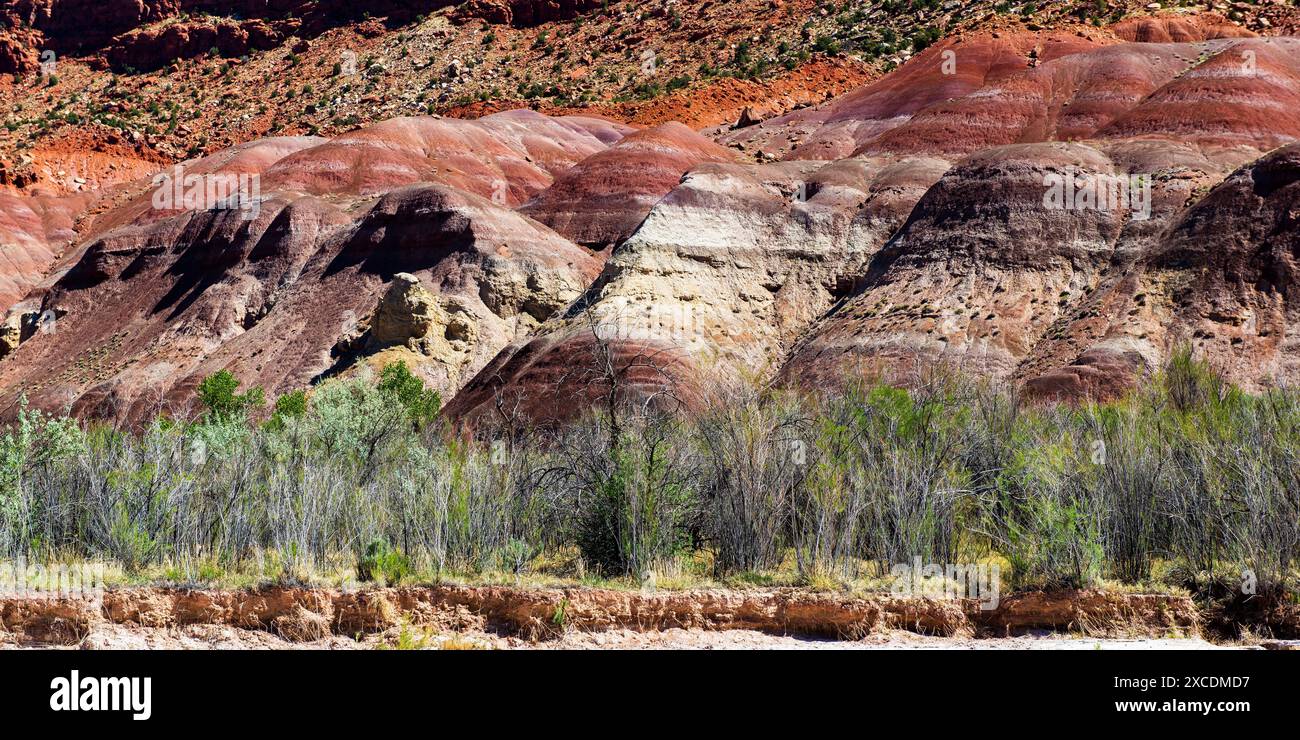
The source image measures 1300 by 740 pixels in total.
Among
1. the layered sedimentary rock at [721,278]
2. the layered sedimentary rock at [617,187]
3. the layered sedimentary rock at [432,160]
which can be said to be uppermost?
the layered sedimentary rock at [432,160]

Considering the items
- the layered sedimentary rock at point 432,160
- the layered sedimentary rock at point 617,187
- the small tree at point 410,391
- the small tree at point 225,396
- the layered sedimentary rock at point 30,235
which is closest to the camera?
the small tree at point 410,391

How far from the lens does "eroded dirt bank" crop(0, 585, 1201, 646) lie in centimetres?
1337

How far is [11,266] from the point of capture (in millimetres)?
67500

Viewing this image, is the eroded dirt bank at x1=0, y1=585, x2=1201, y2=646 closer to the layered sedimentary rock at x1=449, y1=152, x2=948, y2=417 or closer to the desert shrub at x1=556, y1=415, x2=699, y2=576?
the desert shrub at x1=556, y1=415, x2=699, y2=576

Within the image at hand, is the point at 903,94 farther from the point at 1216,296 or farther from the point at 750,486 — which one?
the point at 750,486

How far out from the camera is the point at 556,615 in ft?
44.5

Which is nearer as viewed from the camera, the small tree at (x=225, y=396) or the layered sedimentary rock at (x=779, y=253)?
the layered sedimentary rock at (x=779, y=253)

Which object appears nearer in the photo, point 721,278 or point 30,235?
point 721,278

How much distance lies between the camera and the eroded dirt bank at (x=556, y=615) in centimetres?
1337

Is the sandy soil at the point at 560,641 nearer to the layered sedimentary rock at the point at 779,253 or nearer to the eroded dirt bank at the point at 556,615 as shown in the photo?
the eroded dirt bank at the point at 556,615

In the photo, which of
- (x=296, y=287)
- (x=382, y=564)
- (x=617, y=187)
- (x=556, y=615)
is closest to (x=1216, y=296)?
(x=556, y=615)

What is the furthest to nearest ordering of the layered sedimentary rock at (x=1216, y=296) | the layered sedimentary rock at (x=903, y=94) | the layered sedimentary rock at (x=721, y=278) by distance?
the layered sedimentary rock at (x=903, y=94), the layered sedimentary rock at (x=721, y=278), the layered sedimentary rock at (x=1216, y=296)

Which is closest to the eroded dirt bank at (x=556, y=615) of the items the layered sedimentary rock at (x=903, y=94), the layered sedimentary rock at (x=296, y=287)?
the layered sedimentary rock at (x=296, y=287)

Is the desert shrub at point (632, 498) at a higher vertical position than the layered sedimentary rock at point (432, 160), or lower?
lower
